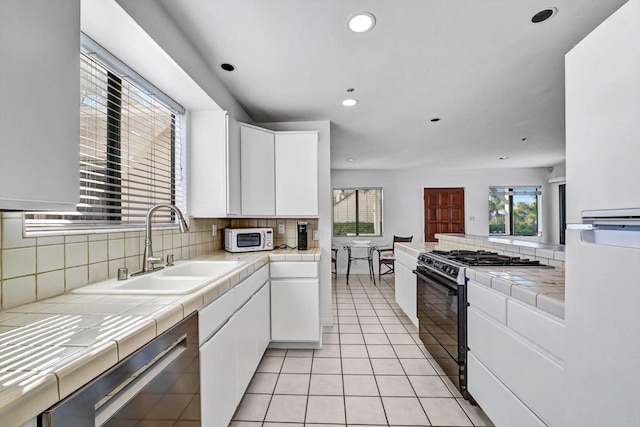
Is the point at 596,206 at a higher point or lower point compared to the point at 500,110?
lower

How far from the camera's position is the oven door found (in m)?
1.79

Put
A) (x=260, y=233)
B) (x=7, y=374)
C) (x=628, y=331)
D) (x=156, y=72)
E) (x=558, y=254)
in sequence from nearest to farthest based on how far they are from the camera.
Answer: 1. (x=7, y=374)
2. (x=628, y=331)
3. (x=156, y=72)
4. (x=558, y=254)
5. (x=260, y=233)

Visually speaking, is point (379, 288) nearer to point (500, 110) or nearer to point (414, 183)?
point (414, 183)

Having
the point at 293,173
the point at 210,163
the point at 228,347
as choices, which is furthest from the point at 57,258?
the point at 293,173

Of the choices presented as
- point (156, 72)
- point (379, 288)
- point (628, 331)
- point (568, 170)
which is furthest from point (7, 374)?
point (379, 288)

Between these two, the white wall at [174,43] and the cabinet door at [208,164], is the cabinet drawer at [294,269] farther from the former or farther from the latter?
the white wall at [174,43]

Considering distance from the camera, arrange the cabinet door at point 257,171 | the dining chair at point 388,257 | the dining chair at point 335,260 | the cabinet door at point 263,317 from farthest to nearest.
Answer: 1. the dining chair at point 335,260
2. the dining chair at point 388,257
3. the cabinet door at point 257,171
4. the cabinet door at point 263,317

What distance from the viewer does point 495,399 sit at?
4.72 feet

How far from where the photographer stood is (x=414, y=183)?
6.59 meters

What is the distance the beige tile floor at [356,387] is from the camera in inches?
65.3

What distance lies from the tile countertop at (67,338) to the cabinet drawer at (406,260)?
2195 millimetres

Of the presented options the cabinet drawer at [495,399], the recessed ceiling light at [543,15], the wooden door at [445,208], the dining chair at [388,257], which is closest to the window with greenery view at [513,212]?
the wooden door at [445,208]

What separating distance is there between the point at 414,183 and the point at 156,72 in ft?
19.2

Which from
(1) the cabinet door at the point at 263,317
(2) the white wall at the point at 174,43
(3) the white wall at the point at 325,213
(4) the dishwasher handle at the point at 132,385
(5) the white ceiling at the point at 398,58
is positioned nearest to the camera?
(4) the dishwasher handle at the point at 132,385
